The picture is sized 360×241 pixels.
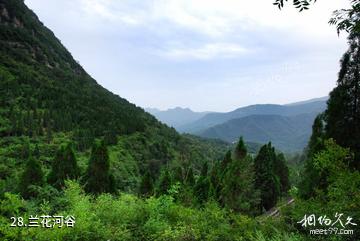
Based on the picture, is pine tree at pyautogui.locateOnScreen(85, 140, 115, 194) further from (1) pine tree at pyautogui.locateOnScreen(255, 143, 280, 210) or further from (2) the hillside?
(2) the hillside

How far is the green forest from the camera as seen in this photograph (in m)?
7.04

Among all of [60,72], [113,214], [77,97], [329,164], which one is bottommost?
[113,214]

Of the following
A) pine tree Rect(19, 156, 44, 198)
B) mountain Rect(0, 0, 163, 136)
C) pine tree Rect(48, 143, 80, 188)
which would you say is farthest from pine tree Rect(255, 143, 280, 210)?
mountain Rect(0, 0, 163, 136)

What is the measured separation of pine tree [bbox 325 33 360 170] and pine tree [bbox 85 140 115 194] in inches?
690

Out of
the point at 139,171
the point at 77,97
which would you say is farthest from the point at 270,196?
the point at 77,97

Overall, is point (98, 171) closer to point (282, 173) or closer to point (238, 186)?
point (238, 186)

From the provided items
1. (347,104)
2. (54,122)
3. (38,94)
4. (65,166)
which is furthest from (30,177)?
(38,94)

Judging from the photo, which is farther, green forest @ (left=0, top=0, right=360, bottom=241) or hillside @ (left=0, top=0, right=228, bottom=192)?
hillside @ (left=0, top=0, right=228, bottom=192)

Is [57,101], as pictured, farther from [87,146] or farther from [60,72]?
[60,72]

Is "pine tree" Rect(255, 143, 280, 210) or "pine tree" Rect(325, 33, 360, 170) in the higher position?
"pine tree" Rect(325, 33, 360, 170)

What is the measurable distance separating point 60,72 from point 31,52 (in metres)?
14.3

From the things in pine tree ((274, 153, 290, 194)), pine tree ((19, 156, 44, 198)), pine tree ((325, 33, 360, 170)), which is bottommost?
pine tree ((274, 153, 290, 194))

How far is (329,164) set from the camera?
22.0ft

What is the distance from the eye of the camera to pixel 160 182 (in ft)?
101
